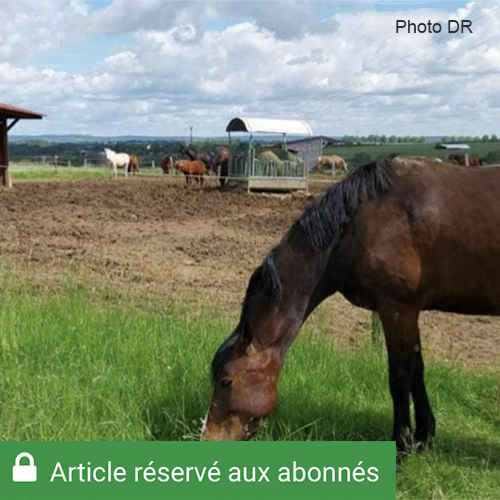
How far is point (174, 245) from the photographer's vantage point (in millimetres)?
12891

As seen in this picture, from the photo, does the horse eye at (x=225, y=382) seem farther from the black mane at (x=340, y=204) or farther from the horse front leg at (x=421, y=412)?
the horse front leg at (x=421, y=412)

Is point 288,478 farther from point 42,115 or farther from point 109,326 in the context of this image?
point 42,115

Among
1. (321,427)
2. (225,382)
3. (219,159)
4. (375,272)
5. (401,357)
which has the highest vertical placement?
(219,159)

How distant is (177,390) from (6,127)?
72.3 ft

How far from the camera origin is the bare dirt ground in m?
7.85

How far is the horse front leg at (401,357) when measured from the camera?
412 cm

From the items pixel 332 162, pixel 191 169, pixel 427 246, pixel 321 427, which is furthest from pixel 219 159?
pixel 427 246

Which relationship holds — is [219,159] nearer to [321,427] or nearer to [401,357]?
[321,427]

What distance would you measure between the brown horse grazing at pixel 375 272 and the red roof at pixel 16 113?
71.6ft

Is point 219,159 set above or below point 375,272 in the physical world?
above

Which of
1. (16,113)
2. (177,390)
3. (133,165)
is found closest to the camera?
(177,390)

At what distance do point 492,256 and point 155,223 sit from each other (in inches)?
469

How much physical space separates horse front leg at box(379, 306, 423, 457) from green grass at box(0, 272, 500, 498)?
161mm

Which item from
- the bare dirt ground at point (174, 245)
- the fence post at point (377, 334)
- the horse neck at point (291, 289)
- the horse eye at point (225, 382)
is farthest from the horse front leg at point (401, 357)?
the bare dirt ground at point (174, 245)
